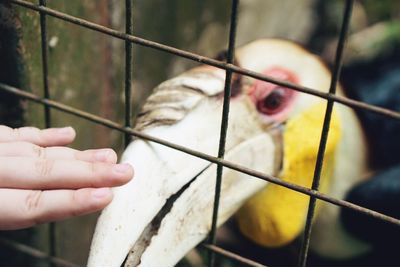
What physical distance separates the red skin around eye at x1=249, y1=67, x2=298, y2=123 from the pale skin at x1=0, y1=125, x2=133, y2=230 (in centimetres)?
34

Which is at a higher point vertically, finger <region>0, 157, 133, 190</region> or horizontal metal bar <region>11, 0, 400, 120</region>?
horizontal metal bar <region>11, 0, 400, 120</region>

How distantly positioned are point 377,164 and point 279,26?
35.7 inches

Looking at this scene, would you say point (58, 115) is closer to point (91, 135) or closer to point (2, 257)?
point (91, 135)

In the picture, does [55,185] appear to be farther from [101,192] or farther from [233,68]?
[233,68]

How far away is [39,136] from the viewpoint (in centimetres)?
85

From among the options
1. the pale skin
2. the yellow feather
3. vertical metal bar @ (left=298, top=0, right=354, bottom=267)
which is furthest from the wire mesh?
the yellow feather

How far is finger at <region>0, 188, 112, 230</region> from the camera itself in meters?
0.73

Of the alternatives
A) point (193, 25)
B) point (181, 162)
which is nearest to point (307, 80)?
point (181, 162)

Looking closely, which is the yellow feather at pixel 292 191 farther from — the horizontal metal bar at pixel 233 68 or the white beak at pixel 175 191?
the horizontal metal bar at pixel 233 68

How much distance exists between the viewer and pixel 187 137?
89cm

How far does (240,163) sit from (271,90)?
5.5 inches

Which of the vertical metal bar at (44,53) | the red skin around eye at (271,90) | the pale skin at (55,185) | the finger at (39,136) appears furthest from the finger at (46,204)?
the red skin around eye at (271,90)

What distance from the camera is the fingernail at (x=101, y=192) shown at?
2.39ft

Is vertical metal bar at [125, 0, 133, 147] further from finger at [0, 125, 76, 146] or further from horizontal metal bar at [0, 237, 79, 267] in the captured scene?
horizontal metal bar at [0, 237, 79, 267]
